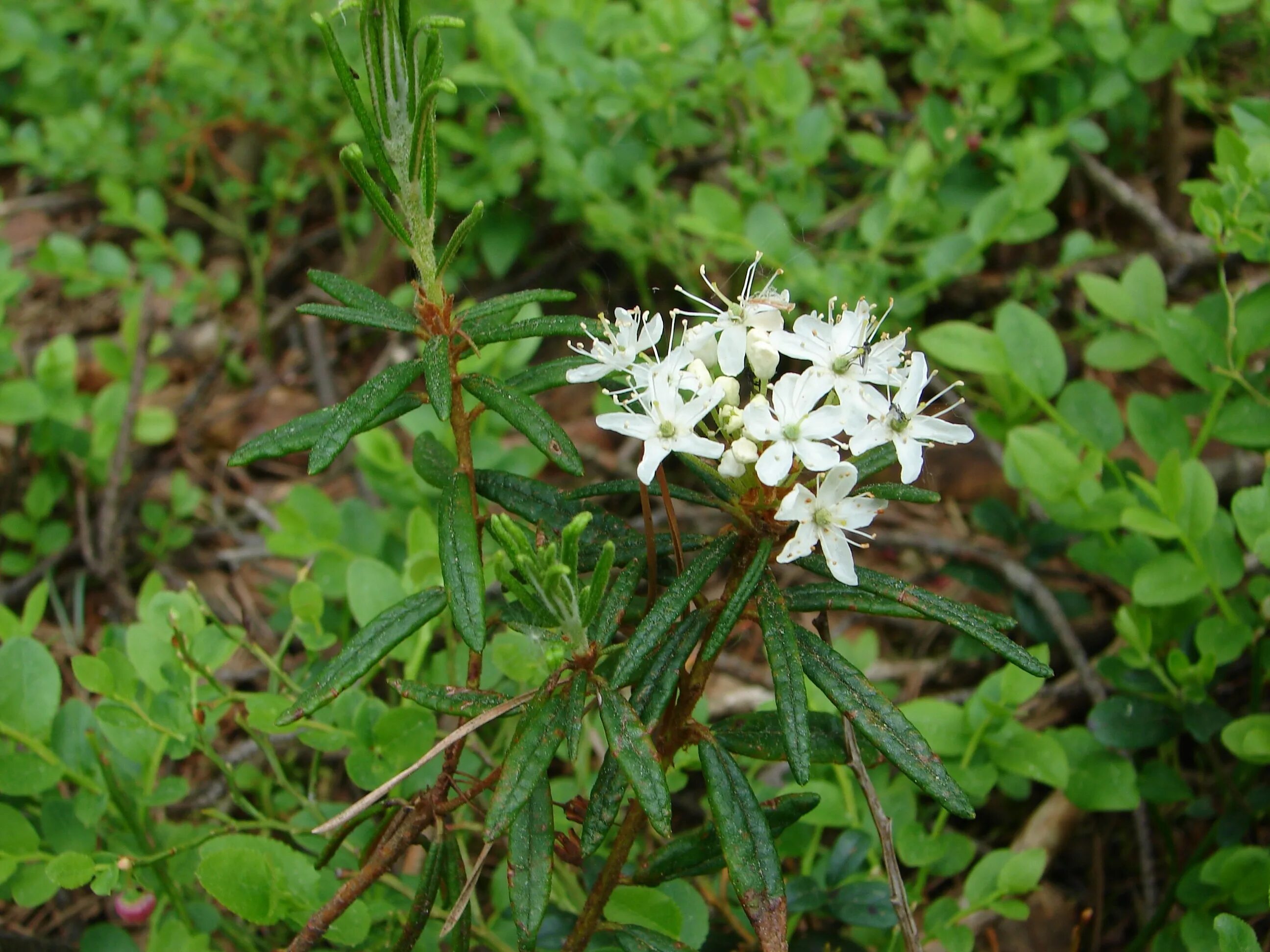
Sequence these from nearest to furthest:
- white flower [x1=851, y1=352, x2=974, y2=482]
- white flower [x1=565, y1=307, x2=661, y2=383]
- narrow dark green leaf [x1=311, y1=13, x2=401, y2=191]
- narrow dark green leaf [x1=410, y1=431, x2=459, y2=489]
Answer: narrow dark green leaf [x1=311, y1=13, x2=401, y2=191] < white flower [x1=851, y1=352, x2=974, y2=482] < white flower [x1=565, y1=307, x2=661, y2=383] < narrow dark green leaf [x1=410, y1=431, x2=459, y2=489]

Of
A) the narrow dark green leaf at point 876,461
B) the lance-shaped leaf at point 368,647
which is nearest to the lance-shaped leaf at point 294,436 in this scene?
the lance-shaped leaf at point 368,647

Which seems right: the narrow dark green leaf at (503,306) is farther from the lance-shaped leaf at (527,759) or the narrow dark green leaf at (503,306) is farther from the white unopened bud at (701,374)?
the lance-shaped leaf at (527,759)

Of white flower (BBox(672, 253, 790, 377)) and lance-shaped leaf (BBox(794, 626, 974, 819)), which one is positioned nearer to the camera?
lance-shaped leaf (BBox(794, 626, 974, 819))

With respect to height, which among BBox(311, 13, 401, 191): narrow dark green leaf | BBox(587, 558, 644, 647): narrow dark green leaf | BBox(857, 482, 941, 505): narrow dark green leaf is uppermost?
BBox(311, 13, 401, 191): narrow dark green leaf

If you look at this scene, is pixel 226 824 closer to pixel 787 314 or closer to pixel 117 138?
pixel 787 314

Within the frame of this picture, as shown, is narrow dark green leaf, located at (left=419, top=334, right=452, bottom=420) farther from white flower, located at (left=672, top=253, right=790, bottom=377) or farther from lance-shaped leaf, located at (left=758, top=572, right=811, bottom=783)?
lance-shaped leaf, located at (left=758, top=572, right=811, bottom=783)

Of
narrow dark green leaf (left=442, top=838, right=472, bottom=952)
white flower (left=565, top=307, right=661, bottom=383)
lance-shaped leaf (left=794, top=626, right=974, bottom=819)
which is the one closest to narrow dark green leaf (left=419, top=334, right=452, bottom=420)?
white flower (left=565, top=307, right=661, bottom=383)

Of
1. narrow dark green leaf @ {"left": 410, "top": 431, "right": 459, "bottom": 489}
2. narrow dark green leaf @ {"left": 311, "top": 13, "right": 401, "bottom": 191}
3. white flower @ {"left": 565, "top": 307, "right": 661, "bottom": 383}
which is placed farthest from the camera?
narrow dark green leaf @ {"left": 410, "top": 431, "right": 459, "bottom": 489}
